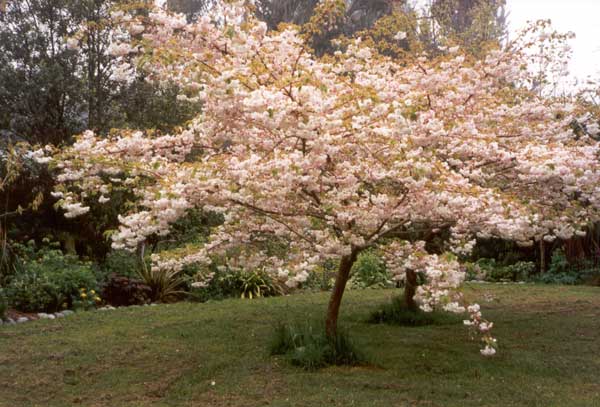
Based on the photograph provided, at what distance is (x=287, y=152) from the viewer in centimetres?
482

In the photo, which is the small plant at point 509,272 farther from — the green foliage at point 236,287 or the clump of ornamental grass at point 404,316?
the clump of ornamental grass at point 404,316

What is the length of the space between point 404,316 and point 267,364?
8.03 ft

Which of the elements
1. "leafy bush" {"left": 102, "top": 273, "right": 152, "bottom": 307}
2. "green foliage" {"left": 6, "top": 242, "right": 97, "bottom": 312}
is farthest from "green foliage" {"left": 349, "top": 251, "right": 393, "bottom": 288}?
"green foliage" {"left": 6, "top": 242, "right": 97, "bottom": 312}

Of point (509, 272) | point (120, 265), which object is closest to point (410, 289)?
point (120, 265)

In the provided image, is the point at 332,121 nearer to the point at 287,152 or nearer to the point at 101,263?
the point at 287,152

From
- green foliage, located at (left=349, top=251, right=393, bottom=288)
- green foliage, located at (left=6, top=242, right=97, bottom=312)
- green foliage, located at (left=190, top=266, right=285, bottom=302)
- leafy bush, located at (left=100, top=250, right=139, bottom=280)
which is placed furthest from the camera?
green foliage, located at (left=349, top=251, right=393, bottom=288)

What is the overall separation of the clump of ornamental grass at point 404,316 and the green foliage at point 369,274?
Answer: 4040mm

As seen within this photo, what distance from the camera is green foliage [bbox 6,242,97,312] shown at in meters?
8.55

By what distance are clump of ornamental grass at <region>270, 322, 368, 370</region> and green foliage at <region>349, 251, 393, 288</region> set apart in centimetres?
603

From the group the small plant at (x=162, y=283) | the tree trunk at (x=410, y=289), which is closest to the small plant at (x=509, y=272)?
the tree trunk at (x=410, y=289)

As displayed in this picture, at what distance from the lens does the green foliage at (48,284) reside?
8.55m

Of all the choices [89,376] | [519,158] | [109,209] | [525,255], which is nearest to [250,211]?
[89,376]

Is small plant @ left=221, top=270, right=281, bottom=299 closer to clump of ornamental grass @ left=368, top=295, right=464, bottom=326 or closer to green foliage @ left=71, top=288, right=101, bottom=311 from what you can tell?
green foliage @ left=71, top=288, right=101, bottom=311

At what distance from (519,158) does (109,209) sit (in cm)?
773
